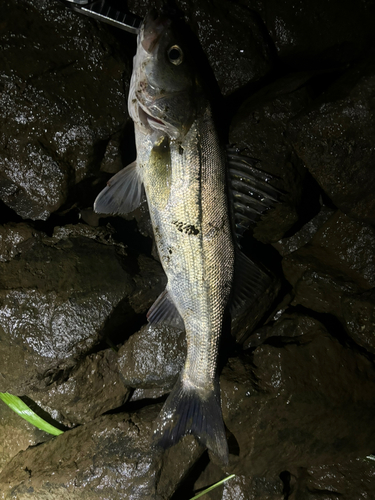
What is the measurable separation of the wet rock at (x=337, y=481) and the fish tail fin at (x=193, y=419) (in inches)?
57.0

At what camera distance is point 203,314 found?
10.0ft

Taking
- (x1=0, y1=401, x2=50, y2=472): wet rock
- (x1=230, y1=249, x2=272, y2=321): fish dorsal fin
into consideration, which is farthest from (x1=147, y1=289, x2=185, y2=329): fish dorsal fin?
(x1=0, y1=401, x2=50, y2=472): wet rock

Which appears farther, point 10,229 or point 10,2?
point 10,229

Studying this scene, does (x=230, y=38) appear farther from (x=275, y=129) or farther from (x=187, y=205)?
(x=187, y=205)

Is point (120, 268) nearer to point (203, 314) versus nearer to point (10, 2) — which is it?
point (203, 314)

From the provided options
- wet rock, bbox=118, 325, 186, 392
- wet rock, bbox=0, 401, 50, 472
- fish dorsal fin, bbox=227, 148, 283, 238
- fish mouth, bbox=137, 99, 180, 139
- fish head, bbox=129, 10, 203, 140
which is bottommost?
wet rock, bbox=0, 401, 50, 472

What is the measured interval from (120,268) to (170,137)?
52.7 inches

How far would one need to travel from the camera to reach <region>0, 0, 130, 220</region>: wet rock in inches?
122

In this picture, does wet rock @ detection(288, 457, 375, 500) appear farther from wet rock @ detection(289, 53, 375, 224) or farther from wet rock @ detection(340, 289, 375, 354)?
wet rock @ detection(289, 53, 375, 224)

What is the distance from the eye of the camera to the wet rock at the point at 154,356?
11.4 ft

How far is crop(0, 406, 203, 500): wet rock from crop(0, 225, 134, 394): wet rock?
777 mm

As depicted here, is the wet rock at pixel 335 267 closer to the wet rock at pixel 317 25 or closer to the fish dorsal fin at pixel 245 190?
the fish dorsal fin at pixel 245 190

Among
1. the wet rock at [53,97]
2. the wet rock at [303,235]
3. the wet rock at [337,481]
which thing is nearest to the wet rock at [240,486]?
the wet rock at [337,481]

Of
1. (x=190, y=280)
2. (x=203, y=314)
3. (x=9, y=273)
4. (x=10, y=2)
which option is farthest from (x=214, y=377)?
(x=10, y=2)
